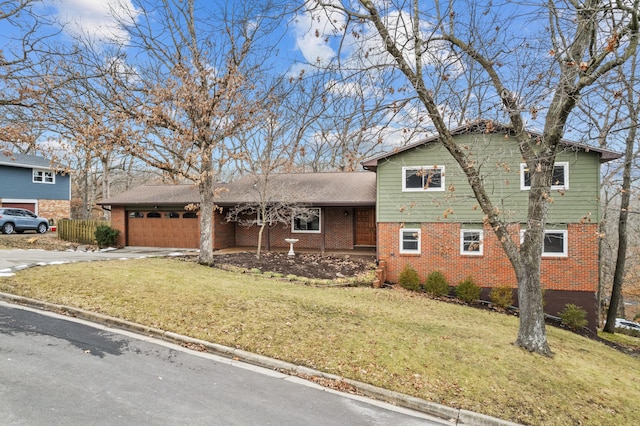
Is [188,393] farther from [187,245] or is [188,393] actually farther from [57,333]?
[187,245]

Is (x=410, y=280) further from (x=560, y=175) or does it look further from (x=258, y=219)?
(x=258, y=219)

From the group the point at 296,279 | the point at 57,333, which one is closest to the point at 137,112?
the point at 296,279

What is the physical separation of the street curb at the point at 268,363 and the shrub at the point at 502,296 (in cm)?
974

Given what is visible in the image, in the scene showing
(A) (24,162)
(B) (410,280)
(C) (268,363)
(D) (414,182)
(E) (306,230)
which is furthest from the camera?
(A) (24,162)

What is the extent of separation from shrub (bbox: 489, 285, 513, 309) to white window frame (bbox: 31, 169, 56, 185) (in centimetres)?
3177

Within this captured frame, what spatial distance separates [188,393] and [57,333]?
3.28m

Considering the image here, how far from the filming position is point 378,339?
6926mm

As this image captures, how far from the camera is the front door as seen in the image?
18547mm

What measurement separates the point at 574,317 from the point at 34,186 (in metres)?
34.5

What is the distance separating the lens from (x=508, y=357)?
6840 mm

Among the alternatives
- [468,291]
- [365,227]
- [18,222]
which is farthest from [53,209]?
[468,291]

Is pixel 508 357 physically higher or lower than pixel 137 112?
lower

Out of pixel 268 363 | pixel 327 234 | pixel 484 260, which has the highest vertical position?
pixel 327 234

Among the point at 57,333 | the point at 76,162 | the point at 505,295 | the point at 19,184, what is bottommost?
the point at 505,295
